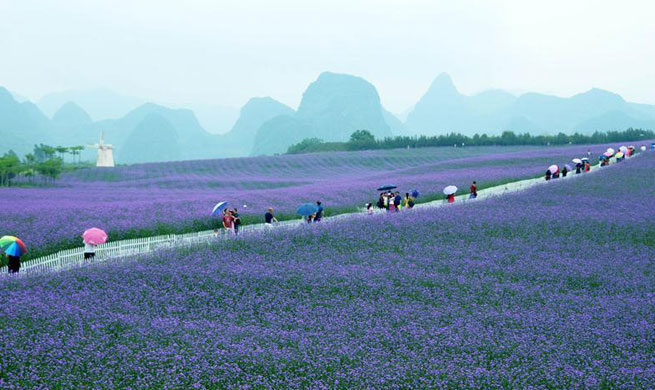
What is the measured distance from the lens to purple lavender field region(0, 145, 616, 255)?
22.0 m

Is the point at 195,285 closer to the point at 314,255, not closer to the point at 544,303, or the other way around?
the point at 314,255

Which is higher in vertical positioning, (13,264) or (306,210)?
(306,210)

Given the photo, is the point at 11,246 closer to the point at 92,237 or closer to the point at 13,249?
the point at 13,249

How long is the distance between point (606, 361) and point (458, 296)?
3621 mm

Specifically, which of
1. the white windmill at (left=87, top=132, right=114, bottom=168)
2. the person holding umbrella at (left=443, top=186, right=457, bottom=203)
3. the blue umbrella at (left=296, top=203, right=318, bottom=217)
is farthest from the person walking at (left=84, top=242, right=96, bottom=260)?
the white windmill at (left=87, top=132, right=114, bottom=168)

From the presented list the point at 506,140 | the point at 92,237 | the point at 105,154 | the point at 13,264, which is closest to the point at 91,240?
the point at 92,237

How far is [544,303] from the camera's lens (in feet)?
39.2

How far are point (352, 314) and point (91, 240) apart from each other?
364 inches

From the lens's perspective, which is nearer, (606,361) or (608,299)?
(606,361)

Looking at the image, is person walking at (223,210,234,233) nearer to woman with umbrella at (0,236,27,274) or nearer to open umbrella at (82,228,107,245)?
open umbrella at (82,228,107,245)

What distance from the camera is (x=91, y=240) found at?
16.5 m

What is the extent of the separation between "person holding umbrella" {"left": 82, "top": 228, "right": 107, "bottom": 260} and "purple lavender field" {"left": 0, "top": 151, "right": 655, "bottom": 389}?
8.12 feet

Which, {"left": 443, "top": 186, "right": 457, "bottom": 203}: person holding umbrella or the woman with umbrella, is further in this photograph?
{"left": 443, "top": 186, "right": 457, "bottom": 203}: person holding umbrella

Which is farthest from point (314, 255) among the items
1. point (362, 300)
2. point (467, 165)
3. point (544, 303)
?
point (467, 165)
